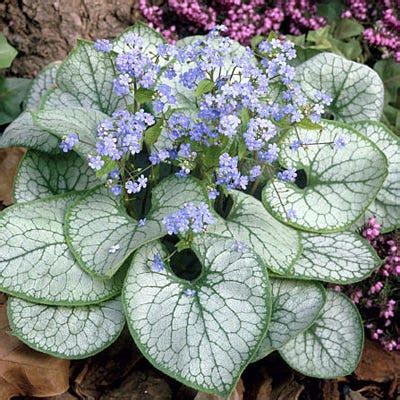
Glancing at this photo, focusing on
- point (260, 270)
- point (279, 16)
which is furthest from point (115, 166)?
point (279, 16)

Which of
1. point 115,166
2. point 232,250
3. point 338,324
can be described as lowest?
point 338,324

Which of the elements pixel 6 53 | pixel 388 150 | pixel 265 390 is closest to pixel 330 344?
pixel 265 390

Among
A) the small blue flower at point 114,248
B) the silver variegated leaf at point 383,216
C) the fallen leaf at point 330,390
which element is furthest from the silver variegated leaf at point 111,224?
the fallen leaf at point 330,390

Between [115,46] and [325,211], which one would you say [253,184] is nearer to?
[325,211]

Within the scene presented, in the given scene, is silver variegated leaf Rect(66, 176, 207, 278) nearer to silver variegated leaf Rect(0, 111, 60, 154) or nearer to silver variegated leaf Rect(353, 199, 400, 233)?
silver variegated leaf Rect(0, 111, 60, 154)

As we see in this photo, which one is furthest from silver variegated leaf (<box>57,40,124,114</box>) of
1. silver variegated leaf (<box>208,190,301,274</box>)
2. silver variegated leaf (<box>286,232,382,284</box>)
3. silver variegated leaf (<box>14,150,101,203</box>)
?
silver variegated leaf (<box>286,232,382,284</box>)

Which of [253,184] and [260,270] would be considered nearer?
[260,270]
